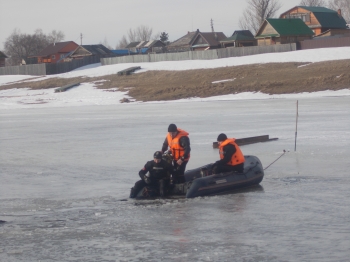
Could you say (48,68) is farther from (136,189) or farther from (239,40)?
(136,189)

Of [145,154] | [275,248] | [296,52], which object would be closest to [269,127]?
[145,154]

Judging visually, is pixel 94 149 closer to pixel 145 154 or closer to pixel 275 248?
pixel 145 154

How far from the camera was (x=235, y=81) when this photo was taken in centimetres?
4784

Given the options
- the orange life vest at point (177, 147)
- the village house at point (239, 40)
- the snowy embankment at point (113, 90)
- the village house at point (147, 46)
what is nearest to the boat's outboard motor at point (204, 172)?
the orange life vest at point (177, 147)

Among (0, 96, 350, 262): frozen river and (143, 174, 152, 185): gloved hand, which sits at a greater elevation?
(143, 174, 152, 185): gloved hand

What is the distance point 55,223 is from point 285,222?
3.43 meters

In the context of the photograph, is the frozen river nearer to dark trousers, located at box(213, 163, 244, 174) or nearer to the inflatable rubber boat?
the inflatable rubber boat

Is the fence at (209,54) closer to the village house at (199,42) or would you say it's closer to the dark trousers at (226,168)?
the village house at (199,42)

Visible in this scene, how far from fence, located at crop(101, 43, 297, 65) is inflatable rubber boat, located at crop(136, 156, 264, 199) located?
51307 mm

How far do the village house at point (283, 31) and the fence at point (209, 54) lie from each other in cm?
1005

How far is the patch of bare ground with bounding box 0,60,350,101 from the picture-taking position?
4238 cm

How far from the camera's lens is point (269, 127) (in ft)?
71.4

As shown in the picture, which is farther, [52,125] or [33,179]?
[52,125]

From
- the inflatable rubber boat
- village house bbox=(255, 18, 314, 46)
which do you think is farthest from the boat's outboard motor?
village house bbox=(255, 18, 314, 46)
